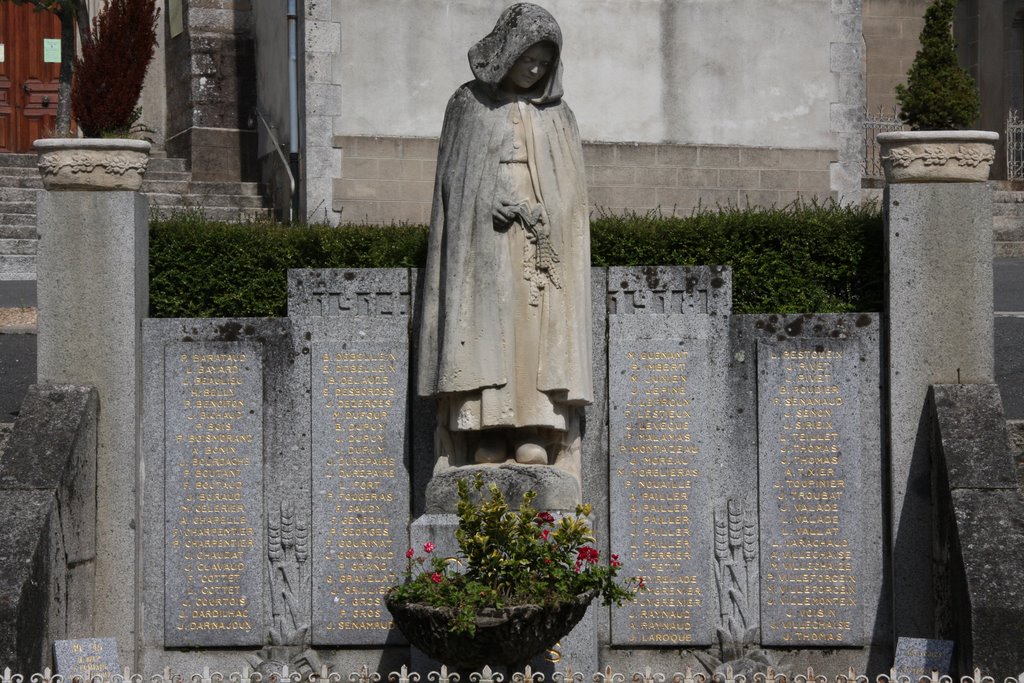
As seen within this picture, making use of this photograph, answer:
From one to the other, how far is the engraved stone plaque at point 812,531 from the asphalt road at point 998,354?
45.3 inches

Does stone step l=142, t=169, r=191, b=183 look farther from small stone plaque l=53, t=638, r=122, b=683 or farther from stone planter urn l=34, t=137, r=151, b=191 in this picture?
small stone plaque l=53, t=638, r=122, b=683

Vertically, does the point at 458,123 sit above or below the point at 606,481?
above

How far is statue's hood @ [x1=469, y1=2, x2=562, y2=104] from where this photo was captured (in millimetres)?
9820

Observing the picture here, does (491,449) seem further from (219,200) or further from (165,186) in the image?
(165,186)

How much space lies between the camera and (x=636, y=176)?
17.5 m

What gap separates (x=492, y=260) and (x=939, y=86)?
9.76m

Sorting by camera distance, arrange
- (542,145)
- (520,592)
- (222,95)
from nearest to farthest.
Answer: (520,592) → (542,145) → (222,95)

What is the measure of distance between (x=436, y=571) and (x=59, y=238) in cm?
315

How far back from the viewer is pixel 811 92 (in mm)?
17641

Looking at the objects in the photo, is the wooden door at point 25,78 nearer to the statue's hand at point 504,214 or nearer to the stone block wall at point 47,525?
the stone block wall at point 47,525

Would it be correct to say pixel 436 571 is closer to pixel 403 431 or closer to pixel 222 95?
pixel 403 431

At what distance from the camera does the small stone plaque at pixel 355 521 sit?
34.7 ft

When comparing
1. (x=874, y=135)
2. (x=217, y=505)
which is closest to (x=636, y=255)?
(x=217, y=505)

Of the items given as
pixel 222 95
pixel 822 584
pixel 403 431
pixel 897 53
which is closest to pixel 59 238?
pixel 403 431
